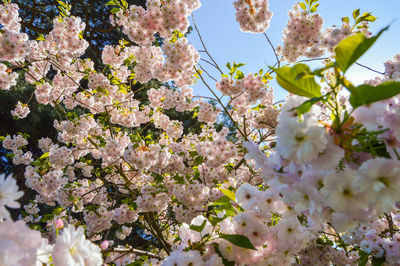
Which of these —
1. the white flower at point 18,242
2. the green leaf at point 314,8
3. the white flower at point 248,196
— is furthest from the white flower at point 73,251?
the green leaf at point 314,8

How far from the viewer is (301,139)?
73cm

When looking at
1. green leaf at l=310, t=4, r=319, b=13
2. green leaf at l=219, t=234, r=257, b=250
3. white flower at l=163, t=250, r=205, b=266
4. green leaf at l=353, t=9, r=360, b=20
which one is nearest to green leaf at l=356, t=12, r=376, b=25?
green leaf at l=353, t=9, r=360, b=20

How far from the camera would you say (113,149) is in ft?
10.9

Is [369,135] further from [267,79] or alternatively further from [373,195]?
[267,79]

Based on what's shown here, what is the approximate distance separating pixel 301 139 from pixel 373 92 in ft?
0.78

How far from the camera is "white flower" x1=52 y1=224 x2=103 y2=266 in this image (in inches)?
30.2

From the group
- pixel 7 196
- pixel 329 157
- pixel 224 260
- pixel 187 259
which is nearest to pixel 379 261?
pixel 224 260

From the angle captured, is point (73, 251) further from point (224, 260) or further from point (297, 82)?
point (297, 82)

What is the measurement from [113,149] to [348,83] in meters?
3.03

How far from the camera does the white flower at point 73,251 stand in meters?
0.77

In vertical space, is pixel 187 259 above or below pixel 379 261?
above

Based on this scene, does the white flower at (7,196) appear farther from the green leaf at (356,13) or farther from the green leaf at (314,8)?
the green leaf at (314,8)

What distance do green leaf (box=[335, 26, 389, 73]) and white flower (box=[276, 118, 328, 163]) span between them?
0.18m

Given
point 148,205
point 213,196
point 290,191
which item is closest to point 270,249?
point 290,191
